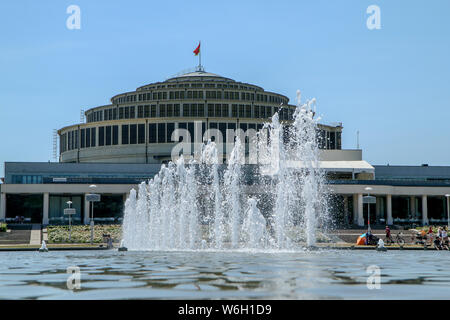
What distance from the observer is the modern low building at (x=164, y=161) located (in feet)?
222

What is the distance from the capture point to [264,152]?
2933 inches

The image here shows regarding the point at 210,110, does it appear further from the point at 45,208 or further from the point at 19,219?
the point at 19,219

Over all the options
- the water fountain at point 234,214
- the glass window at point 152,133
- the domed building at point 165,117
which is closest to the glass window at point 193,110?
the domed building at point 165,117

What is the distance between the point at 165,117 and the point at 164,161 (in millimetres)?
Answer: 5618

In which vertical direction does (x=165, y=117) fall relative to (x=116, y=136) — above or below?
above

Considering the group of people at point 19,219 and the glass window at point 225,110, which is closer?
the group of people at point 19,219

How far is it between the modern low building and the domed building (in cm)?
12

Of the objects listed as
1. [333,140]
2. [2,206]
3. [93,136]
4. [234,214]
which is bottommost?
[234,214]

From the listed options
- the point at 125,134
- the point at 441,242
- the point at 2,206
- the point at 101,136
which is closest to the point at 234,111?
the point at 125,134

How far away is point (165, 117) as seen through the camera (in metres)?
81.3

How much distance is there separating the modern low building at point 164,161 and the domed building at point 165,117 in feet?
0.40

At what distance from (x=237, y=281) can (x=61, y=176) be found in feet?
208

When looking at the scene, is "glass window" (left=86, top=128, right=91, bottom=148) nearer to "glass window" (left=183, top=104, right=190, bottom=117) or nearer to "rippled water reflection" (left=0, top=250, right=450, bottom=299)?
"glass window" (left=183, top=104, right=190, bottom=117)

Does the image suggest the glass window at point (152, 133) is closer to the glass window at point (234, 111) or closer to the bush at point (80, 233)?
the glass window at point (234, 111)
